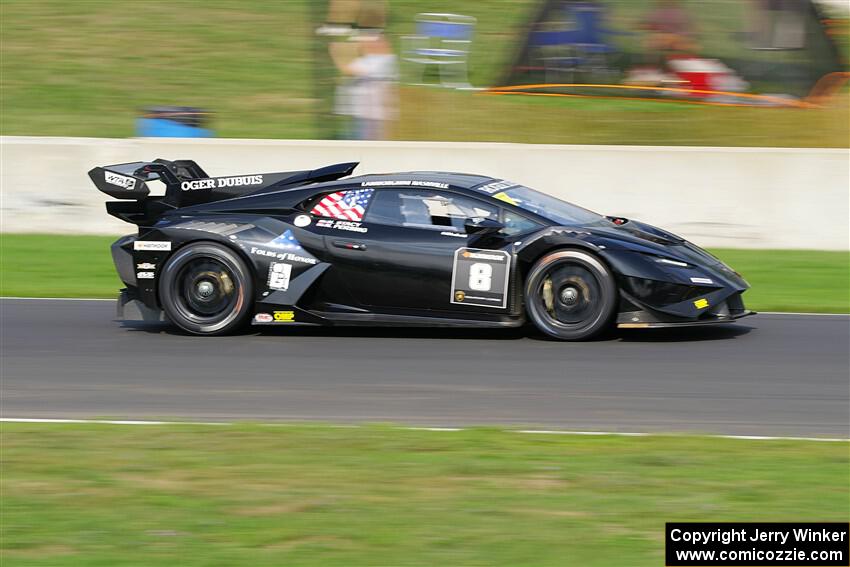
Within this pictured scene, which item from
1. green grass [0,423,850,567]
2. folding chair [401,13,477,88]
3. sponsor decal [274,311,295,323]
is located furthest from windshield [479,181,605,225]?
folding chair [401,13,477,88]

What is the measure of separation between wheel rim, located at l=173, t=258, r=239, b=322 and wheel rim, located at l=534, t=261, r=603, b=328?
2.49 metres

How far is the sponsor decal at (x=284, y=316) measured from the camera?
9.30m

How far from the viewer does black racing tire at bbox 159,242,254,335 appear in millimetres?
9406

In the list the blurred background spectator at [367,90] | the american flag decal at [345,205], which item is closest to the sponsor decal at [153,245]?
the american flag decal at [345,205]

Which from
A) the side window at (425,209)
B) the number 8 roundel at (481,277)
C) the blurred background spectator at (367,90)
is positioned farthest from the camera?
the blurred background spectator at (367,90)

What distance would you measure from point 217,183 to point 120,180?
0.81 m

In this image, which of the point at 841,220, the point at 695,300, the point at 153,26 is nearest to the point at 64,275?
the point at 695,300

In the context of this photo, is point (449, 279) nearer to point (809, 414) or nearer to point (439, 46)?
point (809, 414)

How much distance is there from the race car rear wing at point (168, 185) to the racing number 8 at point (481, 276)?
5.68ft

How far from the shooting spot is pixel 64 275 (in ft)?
39.7

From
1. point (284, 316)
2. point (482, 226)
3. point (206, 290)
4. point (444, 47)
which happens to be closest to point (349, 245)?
point (284, 316)

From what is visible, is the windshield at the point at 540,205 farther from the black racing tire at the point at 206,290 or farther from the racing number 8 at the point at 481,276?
the black racing tire at the point at 206,290

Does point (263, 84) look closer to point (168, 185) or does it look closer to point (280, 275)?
point (168, 185)

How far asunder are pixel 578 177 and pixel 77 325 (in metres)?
6.07
